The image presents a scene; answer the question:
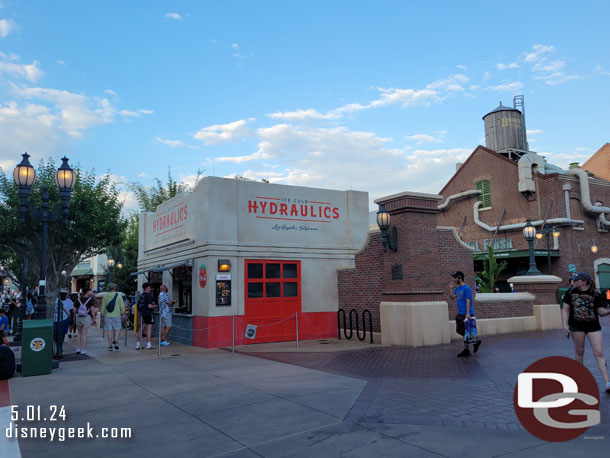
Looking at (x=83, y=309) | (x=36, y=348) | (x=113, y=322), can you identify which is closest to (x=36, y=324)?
(x=36, y=348)

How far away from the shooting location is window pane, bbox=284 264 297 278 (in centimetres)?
1584

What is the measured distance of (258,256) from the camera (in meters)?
15.2

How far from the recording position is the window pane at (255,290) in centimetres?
1502

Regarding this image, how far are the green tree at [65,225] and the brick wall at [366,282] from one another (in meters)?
13.3

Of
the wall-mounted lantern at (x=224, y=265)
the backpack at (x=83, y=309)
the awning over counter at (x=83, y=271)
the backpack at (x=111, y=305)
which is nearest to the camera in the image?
the backpack at (x=83, y=309)

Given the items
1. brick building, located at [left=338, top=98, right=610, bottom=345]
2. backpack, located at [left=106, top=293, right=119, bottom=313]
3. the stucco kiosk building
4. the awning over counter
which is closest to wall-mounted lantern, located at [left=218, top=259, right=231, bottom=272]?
the stucco kiosk building

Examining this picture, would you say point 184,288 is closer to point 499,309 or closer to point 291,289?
point 291,289

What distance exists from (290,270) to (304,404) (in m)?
9.36

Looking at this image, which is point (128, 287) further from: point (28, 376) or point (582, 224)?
point (582, 224)

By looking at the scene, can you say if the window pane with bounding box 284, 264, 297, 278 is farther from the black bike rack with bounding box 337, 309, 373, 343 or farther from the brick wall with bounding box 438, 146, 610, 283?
the brick wall with bounding box 438, 146, 610, 283

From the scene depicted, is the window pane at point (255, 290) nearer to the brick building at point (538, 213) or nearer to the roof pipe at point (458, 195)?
the brick building at point (538, 213)

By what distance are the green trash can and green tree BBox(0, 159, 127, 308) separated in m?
12.4

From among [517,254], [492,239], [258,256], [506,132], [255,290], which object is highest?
[506,132]

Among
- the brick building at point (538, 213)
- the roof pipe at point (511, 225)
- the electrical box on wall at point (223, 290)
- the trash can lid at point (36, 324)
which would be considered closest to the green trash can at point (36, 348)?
the trash can lid at point (36, 324)
